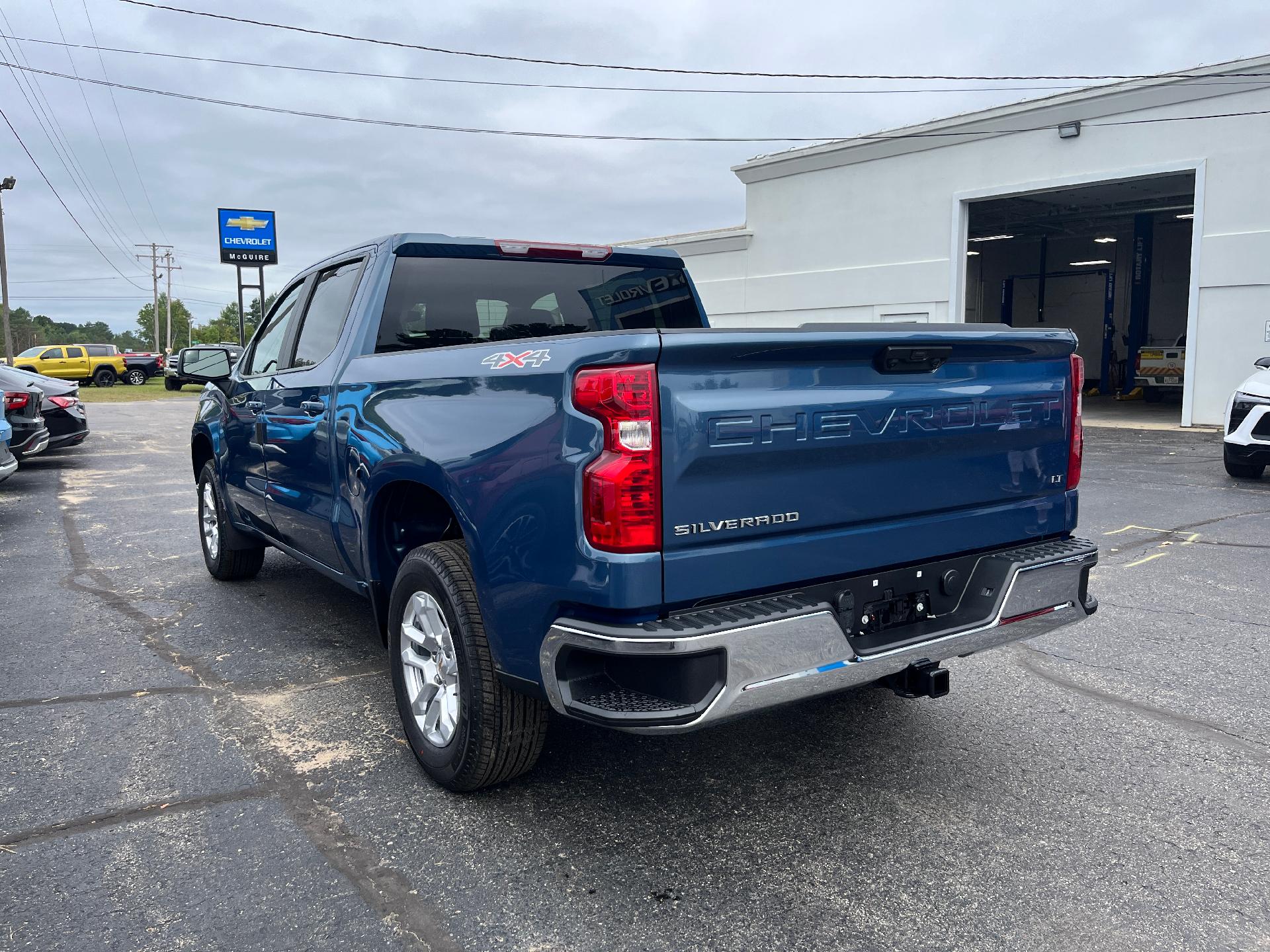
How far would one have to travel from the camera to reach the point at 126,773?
3424mm

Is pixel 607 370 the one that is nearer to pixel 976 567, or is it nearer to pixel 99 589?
pixel 976 567

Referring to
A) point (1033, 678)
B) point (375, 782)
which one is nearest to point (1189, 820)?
point (1033, 678)

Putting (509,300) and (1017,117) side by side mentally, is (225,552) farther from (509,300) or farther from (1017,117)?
(1017,117)

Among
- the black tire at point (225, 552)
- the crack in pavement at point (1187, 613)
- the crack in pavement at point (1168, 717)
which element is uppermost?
the black tire at point (225, 552)

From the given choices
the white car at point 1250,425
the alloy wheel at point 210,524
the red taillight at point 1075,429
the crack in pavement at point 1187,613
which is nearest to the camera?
the red taillight at point 1075,429

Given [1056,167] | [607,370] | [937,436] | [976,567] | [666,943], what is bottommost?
[666,943]

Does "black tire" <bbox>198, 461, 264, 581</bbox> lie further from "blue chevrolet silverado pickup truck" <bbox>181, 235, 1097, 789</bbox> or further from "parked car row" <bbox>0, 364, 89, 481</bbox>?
"parked car row" <bbox>0, 364, 89, 481</bbox>

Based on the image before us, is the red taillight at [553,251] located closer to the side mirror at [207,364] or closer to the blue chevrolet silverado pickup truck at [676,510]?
the blue chevrolet silverado pickup truck at [676,510]

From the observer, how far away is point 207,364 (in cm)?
579

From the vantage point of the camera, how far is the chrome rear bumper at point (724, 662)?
2.48 m

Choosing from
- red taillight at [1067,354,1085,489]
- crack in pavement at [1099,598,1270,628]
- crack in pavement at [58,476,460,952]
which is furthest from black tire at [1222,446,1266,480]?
crack in pavement at [58,476,460,952]

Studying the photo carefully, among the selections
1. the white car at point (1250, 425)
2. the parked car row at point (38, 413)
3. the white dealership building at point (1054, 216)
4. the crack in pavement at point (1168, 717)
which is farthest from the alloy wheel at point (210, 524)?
the white car at point (1250, 425)

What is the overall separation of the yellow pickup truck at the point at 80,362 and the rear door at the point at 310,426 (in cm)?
3690

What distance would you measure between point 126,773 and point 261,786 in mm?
533
